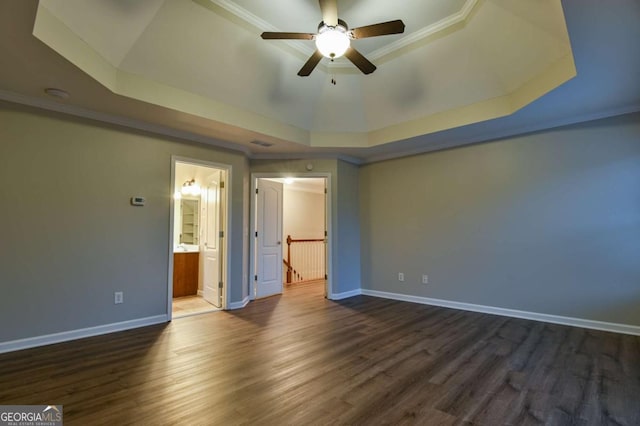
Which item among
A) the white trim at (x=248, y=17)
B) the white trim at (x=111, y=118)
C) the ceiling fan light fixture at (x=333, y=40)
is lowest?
the white trim at (x=111, y=118)

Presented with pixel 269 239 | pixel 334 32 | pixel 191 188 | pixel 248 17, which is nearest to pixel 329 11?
pixel 334 32

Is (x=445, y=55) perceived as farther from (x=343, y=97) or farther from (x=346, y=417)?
(x=346, y=417)

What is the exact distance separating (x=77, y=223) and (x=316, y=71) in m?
3.49

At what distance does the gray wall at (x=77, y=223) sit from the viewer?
3102mm

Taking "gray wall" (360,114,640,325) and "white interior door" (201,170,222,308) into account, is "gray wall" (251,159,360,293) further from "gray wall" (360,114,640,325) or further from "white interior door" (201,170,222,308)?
"white interior door" (201,170,222,308)

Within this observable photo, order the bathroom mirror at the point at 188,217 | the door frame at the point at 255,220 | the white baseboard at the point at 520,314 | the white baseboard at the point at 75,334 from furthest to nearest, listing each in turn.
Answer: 1. the bathroom mirror at the point at 188,217
2. the door frame at the point at 255,220
3. the white baseboard at the point at 520,314
4. the white baseboard at the point at 75,334

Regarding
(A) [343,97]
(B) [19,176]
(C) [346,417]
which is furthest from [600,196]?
(B) [19,176]

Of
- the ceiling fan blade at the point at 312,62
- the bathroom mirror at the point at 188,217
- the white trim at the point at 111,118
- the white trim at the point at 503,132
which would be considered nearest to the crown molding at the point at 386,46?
the ceiling fan blade at the point at 312,62

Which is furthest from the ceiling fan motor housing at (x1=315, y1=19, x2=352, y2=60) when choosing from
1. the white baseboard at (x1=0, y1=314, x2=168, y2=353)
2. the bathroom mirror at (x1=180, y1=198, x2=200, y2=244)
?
the bathroom mirror at (x1=180, y1=198, x2=200, y2=244)

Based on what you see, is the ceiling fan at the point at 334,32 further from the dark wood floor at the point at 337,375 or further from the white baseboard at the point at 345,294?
the white baseboard at the point at 345,294

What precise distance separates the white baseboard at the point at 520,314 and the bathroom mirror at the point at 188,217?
421 cm

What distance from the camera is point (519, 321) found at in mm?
4031

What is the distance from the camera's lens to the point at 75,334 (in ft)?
11.1

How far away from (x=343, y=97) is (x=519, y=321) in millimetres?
4004
